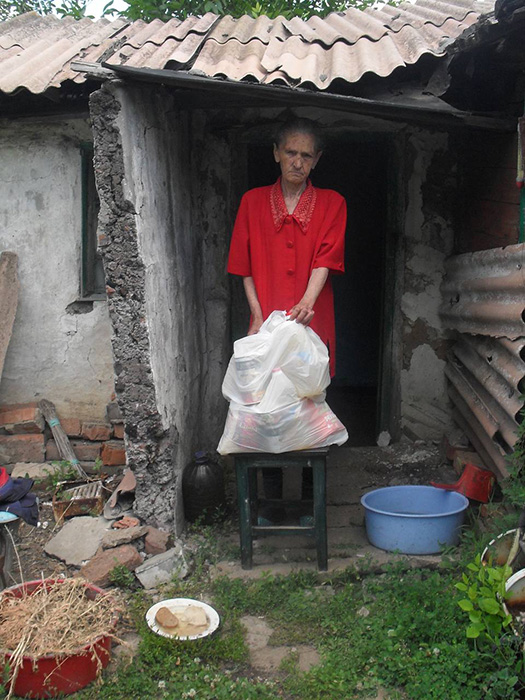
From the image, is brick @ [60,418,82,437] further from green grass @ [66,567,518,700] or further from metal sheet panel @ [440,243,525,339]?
metal sheet panel @ [440,243,525,339]

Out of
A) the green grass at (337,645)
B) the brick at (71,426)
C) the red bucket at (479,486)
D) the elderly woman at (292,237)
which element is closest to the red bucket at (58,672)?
the green grass at (337,645)

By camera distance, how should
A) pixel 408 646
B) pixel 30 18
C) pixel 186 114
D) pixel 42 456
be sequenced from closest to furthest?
1. pixel 408 646
2. pixel 186 114
3. pixel 42 456
4. pixel 30 18

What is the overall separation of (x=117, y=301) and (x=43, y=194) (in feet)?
6.18

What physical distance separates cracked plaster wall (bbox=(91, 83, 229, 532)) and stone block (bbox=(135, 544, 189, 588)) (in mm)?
258

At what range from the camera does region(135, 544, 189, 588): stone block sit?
391 centimetres

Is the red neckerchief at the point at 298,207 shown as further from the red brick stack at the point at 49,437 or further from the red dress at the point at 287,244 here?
the red brick stack at the point at 49,437

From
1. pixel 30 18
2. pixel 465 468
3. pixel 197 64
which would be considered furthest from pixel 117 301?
pixel 30 18

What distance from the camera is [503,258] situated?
3951 mm

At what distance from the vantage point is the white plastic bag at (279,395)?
3.79m

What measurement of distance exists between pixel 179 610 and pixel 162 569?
1.71 ft

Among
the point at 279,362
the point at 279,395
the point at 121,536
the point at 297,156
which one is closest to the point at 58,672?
the point at 121,536

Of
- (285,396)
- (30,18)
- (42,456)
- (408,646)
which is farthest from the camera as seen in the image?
(30,18)

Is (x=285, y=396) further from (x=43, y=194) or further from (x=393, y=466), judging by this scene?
(x=43, y=194)

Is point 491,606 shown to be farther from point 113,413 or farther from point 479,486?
point 113,413
